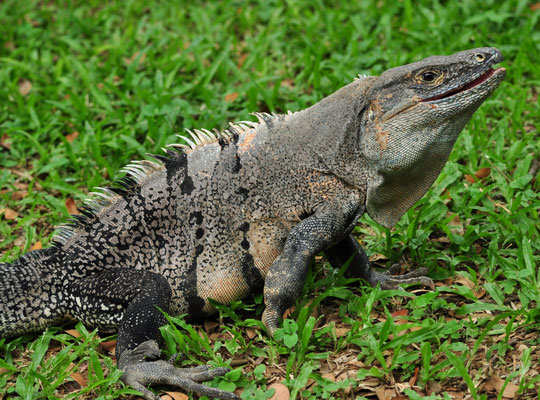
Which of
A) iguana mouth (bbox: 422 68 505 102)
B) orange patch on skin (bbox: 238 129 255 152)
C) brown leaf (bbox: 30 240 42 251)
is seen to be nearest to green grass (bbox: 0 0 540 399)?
brown leaf (bbox: 30 240 42 251)

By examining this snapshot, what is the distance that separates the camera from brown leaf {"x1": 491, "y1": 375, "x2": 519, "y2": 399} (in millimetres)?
3986

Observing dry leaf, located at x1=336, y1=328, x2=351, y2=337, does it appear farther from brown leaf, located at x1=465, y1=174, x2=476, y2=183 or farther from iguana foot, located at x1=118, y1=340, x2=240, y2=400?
brown leaf, located at x1=465, y1=174, x2=476, y2=183

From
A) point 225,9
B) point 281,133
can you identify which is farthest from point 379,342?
point 225,9

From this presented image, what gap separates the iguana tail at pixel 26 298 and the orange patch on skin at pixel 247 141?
5.60 ft

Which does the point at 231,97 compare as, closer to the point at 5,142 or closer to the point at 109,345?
the point at 5,142

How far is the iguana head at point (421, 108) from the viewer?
4395 millimetres

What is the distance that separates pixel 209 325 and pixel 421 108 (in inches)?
89.2

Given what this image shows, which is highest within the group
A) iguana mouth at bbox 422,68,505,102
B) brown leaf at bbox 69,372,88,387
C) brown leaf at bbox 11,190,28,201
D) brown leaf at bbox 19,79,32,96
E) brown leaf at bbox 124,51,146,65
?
iguana mouth at bbox 422,68,505,102

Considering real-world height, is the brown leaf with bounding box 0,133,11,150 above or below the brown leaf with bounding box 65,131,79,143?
above

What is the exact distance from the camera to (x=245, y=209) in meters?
4.79

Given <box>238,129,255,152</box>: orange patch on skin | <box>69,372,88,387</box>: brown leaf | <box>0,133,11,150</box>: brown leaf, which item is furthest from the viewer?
<box>0,133,11,150</box>: brown leaf

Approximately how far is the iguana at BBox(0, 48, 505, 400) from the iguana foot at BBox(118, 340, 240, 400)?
25 millimetres

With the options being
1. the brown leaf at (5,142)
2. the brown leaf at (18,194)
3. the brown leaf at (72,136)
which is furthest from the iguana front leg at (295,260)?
the brown leaf at (5,142)

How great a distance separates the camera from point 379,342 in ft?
14.1
